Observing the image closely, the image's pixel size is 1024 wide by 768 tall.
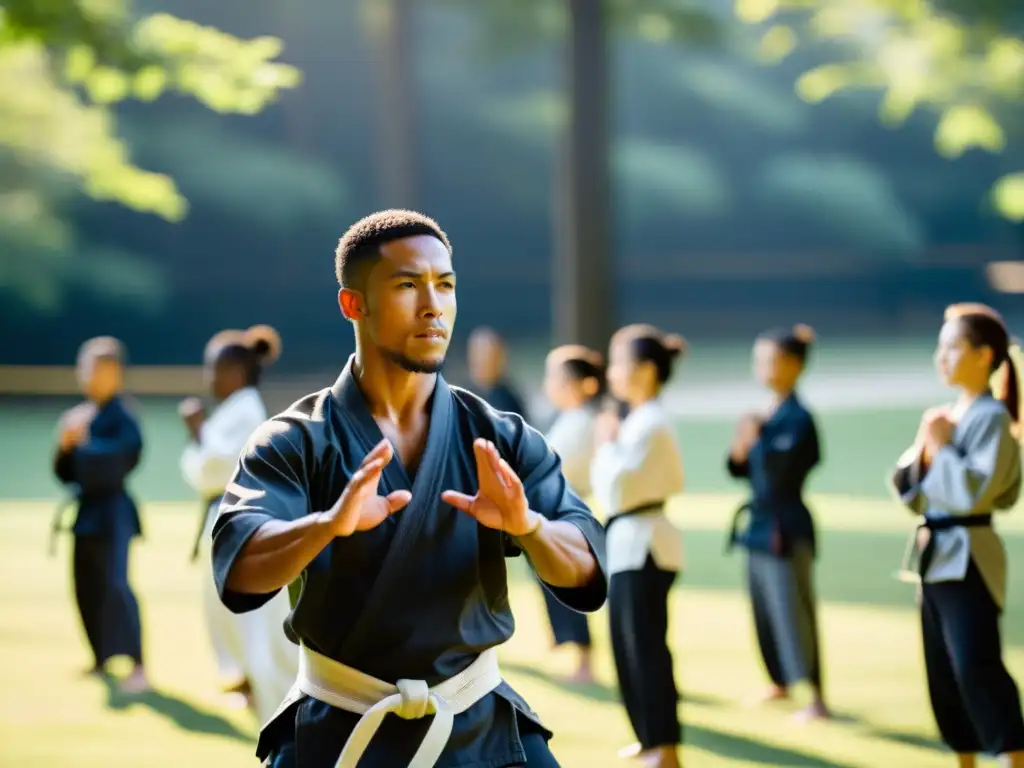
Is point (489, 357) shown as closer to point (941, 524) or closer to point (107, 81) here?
point (107, 81)

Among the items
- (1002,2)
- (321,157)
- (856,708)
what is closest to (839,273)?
(321,157)

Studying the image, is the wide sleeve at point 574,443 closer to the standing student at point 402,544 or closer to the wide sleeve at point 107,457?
the wide sleeve at point 107,457

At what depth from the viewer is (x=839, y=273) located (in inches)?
885

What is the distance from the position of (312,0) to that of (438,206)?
3.53m

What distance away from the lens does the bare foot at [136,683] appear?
5.95 metres

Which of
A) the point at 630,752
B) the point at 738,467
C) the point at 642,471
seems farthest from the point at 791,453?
the point at 630,752

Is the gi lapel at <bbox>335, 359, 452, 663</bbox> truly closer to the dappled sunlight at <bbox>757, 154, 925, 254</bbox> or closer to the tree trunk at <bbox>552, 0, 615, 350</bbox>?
the tree trunk at <bbox>552, 0, 615, 350</bbox>

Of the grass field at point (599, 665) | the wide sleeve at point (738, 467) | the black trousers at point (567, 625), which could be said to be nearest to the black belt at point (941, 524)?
the grass field at point (599, 665)

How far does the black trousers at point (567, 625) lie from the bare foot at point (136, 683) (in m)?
1.66

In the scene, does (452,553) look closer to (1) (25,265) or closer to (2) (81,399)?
(2) (81,399)

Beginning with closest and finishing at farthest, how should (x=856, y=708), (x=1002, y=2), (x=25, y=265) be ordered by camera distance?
(x=856, y=708) < (x=1002, y=2) < (x=25, y=265)

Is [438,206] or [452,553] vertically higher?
[438,206]

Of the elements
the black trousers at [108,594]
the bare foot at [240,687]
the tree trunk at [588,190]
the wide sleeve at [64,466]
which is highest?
the tree trunk at [588,190]

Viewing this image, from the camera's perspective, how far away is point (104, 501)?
241 inches
